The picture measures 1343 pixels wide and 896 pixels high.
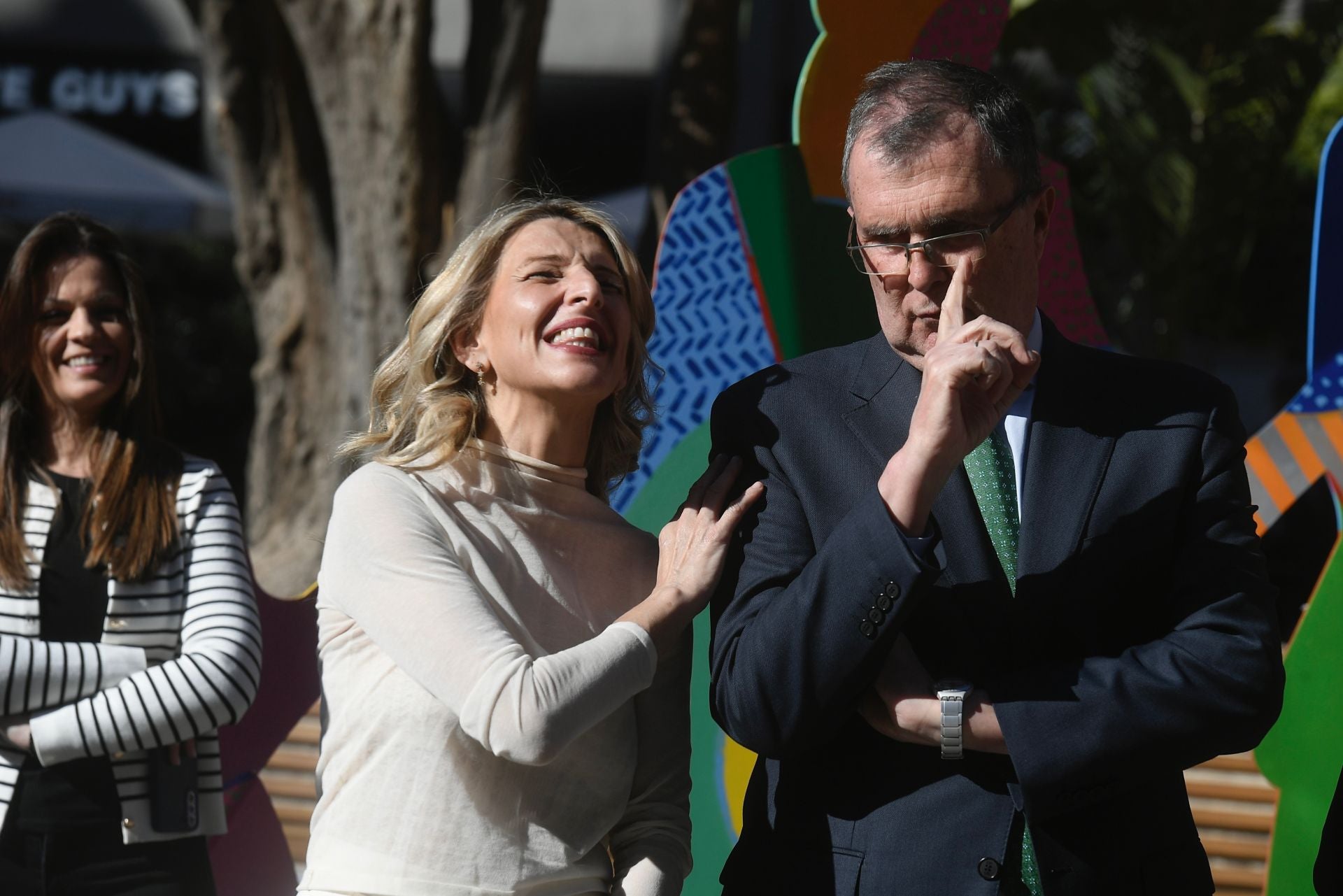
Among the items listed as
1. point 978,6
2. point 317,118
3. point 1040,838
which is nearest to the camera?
point 1040,838

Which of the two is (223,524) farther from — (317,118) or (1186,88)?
(1186,88)

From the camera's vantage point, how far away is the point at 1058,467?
200cm

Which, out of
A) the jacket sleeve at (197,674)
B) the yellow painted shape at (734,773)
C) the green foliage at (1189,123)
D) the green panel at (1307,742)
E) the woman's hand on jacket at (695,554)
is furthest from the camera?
the green foliage at (1189,123)

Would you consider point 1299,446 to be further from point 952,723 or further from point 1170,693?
point 952,723

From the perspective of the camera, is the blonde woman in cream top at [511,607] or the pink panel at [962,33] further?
the pink panel at [962,33]

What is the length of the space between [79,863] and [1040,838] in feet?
5.75

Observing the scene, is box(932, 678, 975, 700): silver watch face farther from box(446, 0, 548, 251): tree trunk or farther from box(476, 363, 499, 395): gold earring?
box(446, 0, 548, 251): tree trunk

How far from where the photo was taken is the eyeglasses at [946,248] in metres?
1.99

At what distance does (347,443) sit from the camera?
8.04ft

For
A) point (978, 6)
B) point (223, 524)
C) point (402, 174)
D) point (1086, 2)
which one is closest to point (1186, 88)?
point (1086, 2)

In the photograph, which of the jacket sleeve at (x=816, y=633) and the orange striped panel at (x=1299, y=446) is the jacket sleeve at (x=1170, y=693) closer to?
the jacket sleeve at (x=816, y=633)

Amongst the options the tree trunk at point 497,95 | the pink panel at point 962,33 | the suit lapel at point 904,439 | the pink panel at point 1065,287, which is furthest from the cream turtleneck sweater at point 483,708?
the tree trunk at point 497,95

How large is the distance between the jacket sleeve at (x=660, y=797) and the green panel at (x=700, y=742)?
1.00 metres

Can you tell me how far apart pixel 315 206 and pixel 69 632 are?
4.92 meters
